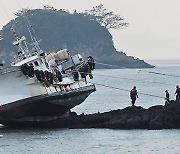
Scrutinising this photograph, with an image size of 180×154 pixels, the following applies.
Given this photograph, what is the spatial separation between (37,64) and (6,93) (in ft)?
8.40

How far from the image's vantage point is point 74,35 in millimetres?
184000

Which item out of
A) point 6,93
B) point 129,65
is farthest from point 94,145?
point 129,65

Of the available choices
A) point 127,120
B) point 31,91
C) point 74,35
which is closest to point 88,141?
point 127,120

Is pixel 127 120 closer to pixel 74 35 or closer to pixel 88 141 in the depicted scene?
pixel 88 141

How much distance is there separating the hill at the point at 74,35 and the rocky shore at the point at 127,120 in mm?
133445

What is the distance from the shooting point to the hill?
176750 millimetres

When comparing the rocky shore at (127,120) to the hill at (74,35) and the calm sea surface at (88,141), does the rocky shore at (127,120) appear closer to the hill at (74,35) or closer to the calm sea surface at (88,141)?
the calm sea surface at (88,141)

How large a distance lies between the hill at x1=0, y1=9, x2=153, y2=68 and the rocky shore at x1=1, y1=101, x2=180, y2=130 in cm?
13344

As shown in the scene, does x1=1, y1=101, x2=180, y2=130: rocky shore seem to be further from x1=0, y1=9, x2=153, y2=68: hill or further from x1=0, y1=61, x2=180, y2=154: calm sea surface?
x1=0, y1=9, x2=153, y2=68: hill

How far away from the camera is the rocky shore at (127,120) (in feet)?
124

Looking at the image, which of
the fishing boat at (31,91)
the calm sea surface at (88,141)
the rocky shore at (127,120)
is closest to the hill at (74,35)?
the fishing boat at (31,91)

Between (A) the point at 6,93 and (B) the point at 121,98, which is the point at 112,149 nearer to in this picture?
(A) the point at 6,93

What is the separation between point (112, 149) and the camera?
3388cm

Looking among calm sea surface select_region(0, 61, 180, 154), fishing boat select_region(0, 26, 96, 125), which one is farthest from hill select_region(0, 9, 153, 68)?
calm sea surface select_region(0, 61, 180, 154)
